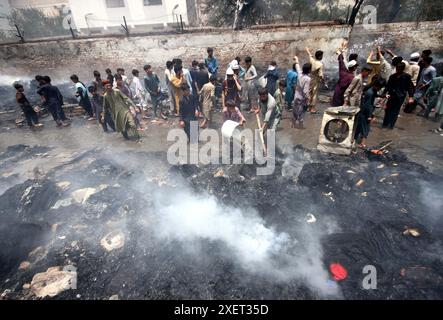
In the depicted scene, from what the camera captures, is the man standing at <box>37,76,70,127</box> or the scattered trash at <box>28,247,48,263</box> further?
the man standing at <box>37,76,70,127</box>

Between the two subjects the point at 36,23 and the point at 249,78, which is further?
the point at 36,23

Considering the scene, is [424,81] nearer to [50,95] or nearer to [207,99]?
[207,99]

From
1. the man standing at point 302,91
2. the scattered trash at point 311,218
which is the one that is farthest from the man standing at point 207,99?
the scattered trash at point 311,218

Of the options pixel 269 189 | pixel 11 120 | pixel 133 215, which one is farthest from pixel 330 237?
pixel 11 120

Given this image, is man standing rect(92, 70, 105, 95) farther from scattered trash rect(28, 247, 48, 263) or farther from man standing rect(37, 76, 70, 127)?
scattered trash rect(28, 247, 48, 263)

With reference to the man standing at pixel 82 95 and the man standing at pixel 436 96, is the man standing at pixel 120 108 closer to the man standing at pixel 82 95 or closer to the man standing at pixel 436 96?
the man standing at pixel 82 95

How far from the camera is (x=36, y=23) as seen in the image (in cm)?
2816

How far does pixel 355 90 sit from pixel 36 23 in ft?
113

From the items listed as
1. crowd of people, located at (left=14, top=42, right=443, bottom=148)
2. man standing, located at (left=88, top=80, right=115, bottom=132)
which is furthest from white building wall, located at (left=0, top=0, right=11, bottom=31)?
man standing, located at (left=88, top=80, right=115, bottom=132)

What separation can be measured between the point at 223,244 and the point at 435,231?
123 inches

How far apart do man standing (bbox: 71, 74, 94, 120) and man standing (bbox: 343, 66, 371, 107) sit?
795cm

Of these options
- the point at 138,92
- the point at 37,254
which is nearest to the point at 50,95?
the point at 138,92

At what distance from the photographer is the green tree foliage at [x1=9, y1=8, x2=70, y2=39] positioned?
2698 centimetres
